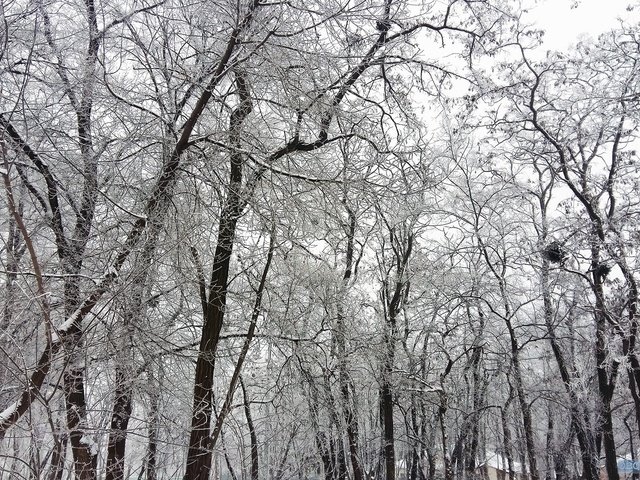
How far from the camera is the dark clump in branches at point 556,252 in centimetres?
1084

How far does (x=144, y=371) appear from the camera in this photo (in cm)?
512

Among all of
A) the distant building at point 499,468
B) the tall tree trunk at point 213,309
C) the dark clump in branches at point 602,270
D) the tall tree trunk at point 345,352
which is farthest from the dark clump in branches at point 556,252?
the distant building at point 499,468

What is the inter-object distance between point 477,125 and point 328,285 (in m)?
4.48

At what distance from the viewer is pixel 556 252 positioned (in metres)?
10.9

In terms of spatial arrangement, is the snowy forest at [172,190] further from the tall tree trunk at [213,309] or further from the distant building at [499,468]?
the distant building at [499,468]

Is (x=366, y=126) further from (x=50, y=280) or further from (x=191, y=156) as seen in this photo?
(x=50, y=280)

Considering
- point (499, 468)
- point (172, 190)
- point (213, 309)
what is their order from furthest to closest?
point (499, 468), point (213, 309), point (172, 190)

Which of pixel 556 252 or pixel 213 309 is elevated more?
pixel 556 252

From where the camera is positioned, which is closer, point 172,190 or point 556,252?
point 172,190

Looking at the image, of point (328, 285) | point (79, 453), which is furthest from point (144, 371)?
point (328, 285)

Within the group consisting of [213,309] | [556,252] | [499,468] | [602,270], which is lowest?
[499,468]

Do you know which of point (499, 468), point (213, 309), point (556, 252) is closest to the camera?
point (213, 309)

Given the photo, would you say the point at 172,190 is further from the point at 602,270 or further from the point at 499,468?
the point at 499,468

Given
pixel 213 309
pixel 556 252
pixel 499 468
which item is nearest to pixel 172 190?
pixel 213 309
